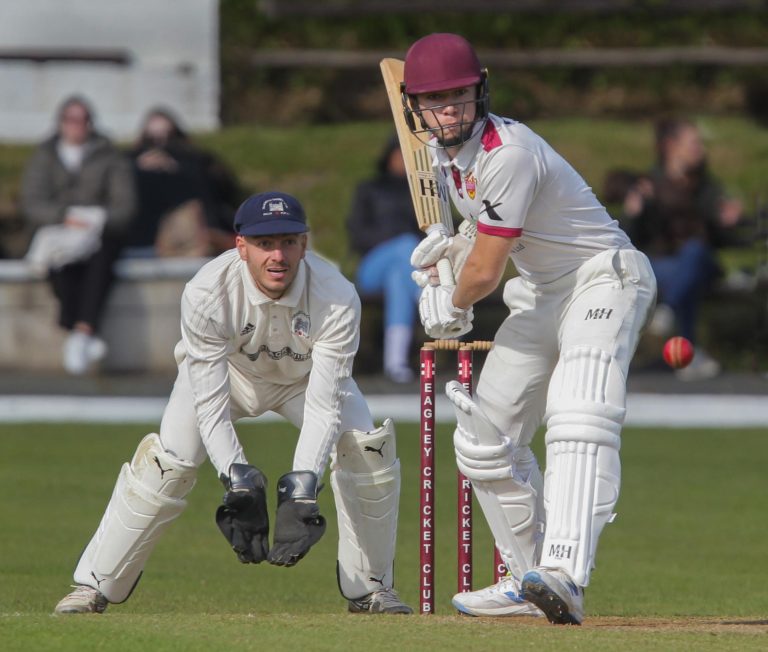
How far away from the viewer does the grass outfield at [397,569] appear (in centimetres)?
410

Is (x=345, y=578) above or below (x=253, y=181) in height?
below

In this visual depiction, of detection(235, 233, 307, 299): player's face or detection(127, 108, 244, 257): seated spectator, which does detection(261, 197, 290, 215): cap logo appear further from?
detection(127, 108, 244, 257): seated spectator

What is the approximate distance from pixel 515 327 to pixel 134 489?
1226 millimetres

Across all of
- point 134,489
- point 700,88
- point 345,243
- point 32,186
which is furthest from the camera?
point 700,88

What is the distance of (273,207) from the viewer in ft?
15.4

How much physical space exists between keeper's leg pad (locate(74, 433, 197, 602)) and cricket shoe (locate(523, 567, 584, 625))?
46.0 inches

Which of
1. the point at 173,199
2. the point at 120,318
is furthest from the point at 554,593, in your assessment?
the point at 173,199

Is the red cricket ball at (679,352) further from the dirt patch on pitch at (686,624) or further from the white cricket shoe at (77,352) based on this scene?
the white cricket shoe at (77,352)

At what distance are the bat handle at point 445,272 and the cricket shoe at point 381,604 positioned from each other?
1.05 m

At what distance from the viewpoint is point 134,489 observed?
16.2 ft

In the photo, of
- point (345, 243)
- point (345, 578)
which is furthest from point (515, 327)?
point (345, 243)

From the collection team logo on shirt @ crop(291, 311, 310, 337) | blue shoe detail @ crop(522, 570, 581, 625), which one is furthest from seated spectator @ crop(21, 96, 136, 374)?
blue shoe detail @ crop(522, 570, 581, 625)

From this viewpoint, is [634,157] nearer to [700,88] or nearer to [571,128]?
Answer: [571,128]

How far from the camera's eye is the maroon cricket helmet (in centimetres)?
446
